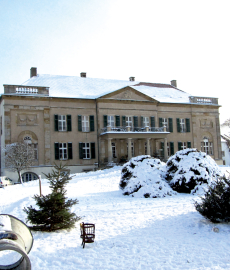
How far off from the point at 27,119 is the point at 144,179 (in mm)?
18807

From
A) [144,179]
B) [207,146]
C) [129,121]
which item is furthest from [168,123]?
[144,179]

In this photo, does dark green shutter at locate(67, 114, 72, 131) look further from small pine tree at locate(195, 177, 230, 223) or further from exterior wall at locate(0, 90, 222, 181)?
small pine tree at locate(195, 177, 230, 223)

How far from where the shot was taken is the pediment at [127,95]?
32219 mm

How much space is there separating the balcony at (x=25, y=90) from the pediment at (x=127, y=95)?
20.6 feet

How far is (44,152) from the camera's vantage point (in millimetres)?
29391

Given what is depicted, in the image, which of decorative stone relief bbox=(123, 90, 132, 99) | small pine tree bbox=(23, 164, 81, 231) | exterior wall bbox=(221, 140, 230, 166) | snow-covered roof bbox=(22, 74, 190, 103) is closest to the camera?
small pine tree bbox=(23, 164, 81, 231)

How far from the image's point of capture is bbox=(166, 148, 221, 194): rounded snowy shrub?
13.6 meters

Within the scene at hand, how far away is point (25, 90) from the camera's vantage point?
29.4 meters

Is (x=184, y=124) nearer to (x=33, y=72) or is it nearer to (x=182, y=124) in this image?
(x=182, y=124)

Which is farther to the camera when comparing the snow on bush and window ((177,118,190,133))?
window ((177,118,190,133))

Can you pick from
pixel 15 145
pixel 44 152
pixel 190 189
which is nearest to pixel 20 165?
pixel 15 145

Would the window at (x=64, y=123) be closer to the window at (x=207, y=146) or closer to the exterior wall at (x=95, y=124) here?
the exterior wall at (x=95, y=124)

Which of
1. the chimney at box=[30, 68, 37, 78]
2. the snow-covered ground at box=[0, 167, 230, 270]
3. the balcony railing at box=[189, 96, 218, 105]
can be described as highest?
the chimney at box=[30, 68, 37, 78]

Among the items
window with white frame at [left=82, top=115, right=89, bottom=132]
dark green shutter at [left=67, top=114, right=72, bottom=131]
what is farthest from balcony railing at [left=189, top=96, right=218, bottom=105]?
dark green shutter at [left=67, top=114, right=72, bottom=131]
